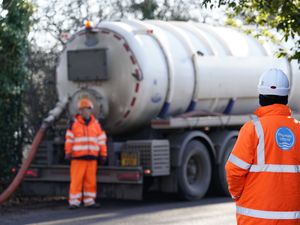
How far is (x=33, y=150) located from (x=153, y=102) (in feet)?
6.95

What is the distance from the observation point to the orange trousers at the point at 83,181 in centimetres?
1302

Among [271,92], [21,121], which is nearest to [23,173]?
[21,121]

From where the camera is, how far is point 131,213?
12406 millimetres

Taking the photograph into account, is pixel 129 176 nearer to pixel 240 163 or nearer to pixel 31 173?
pixel 31 173

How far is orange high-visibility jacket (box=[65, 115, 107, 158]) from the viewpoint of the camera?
13125 mm

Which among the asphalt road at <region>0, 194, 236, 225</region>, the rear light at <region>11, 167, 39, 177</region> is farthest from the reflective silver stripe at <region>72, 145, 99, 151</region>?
the rear light at <region>11, 167, 39, 177</region>

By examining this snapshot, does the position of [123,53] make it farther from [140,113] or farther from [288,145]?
[288,145]

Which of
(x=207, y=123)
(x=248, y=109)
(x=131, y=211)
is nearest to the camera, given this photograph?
(x=131, y=211)

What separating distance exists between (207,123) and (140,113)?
1.47 metres

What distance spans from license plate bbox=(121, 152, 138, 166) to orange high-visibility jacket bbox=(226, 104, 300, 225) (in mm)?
7621

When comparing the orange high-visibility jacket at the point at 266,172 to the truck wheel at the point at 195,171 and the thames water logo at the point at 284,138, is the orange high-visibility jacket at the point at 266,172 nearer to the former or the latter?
the thames water logo at the point at 284,138

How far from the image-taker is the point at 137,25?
46.3 feet

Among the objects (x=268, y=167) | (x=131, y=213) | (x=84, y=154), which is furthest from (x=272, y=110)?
(x=84, y=154)

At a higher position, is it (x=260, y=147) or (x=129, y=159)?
(x=260, y=147)
